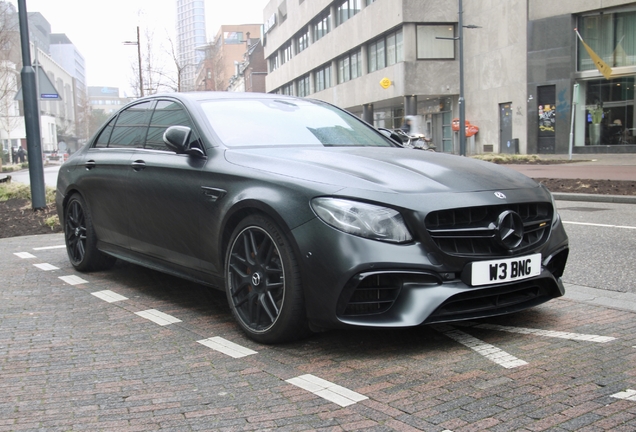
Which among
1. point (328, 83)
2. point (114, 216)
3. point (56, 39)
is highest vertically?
point (56, 39)

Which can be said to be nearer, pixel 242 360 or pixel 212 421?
pixel 212 421

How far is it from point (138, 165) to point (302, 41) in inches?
2271

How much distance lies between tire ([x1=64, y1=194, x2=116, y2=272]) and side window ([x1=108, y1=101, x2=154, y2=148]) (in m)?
0.70

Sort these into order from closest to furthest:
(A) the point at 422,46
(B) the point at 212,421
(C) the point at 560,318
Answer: (B) the point at 212,421 → (C) the point at 560,318 → (A) the point at 422,46

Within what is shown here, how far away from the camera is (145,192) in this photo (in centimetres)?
505

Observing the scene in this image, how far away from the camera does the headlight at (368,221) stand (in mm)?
3439

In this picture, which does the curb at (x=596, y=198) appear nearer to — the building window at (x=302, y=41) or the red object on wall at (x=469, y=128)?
the red object on wall at (x=469, y=128)

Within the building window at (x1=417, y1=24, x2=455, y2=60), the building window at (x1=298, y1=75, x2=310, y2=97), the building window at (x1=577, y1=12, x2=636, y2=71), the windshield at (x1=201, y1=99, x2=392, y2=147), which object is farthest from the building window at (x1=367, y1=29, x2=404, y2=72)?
the windshield at (x1=201, y1=99, x2=392, y2=147)

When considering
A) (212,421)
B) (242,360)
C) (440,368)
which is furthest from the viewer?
(242,360)

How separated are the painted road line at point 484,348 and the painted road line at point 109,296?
251 cm

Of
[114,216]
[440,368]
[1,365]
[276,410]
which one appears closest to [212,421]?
[276,410]

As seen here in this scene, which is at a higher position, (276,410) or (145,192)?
(145,192)

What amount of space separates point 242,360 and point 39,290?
2809 mm

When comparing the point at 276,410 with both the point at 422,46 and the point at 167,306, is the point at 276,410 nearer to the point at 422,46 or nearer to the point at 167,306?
the point at 167,306
